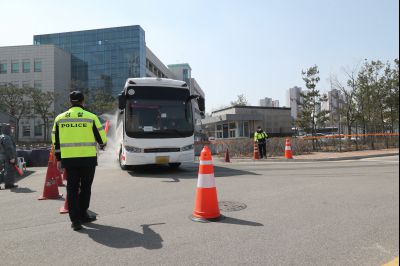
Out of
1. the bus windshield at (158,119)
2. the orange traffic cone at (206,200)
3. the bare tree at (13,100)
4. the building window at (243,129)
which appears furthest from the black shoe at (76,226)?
the bare tree at (13,100)

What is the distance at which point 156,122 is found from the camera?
1144 centimetres

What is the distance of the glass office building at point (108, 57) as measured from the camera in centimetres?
7088

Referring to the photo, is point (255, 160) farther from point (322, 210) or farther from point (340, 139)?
point (322, 210)

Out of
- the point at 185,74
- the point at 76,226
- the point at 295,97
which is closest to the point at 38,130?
the point at 295,97

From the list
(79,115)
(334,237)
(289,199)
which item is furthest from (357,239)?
(79,115)

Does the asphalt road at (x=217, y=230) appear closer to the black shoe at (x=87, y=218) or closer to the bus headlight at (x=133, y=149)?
the black shoe at (x=87, y=218)

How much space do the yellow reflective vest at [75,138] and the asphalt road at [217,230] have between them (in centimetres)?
101

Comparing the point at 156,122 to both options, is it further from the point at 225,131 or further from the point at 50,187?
the point at 225,131

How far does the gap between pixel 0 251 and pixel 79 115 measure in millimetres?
2132

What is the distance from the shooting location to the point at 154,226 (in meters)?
4.99

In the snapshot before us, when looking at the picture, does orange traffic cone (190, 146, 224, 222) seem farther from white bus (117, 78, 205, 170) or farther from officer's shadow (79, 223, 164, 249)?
white bus (117, 78, 205, 170)

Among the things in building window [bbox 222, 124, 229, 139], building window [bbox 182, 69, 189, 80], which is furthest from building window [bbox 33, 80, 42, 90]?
building window [bbox 182, 69, 189, 80]

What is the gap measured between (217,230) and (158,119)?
7.20m

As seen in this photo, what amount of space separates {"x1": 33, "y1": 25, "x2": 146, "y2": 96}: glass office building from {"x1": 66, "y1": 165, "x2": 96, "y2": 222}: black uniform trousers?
218 ft
